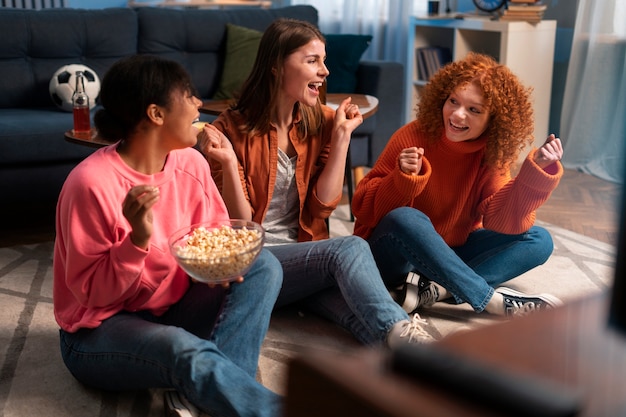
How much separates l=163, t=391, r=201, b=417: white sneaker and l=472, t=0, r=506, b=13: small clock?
3183 millimetres

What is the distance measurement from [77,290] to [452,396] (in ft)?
3.58

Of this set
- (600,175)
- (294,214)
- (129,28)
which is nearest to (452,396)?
(294,214)

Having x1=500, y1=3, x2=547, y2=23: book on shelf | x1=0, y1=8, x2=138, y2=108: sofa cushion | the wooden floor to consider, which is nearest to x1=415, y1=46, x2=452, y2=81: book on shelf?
x1=500, y1=3, x2=547, y2=23: book on shelf

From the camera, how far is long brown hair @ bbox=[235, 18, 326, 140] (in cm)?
209

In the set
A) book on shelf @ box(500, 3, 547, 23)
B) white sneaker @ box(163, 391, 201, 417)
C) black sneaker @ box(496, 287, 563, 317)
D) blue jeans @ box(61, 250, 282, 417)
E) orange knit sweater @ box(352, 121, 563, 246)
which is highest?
book on shelf @ box(500, 3, 547, 23)

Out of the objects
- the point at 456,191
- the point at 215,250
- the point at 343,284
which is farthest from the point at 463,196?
the point at 215,250

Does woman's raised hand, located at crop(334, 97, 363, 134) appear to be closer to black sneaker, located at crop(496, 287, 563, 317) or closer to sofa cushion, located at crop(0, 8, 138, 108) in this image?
black sneaker, located at crop(496, 287, 563, 317)

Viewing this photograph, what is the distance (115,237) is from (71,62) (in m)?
2.16

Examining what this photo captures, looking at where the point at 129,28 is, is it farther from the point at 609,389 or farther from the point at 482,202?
the point at 609,389

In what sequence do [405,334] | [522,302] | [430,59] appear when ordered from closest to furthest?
[405,334] < [522,302] < [430,59]

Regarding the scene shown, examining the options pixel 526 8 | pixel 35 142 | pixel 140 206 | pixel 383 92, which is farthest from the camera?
pixel 526 8

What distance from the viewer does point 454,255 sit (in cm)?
208

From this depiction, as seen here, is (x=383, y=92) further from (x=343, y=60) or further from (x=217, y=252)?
(x=217, y=252)

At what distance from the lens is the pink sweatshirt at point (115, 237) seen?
156cm
